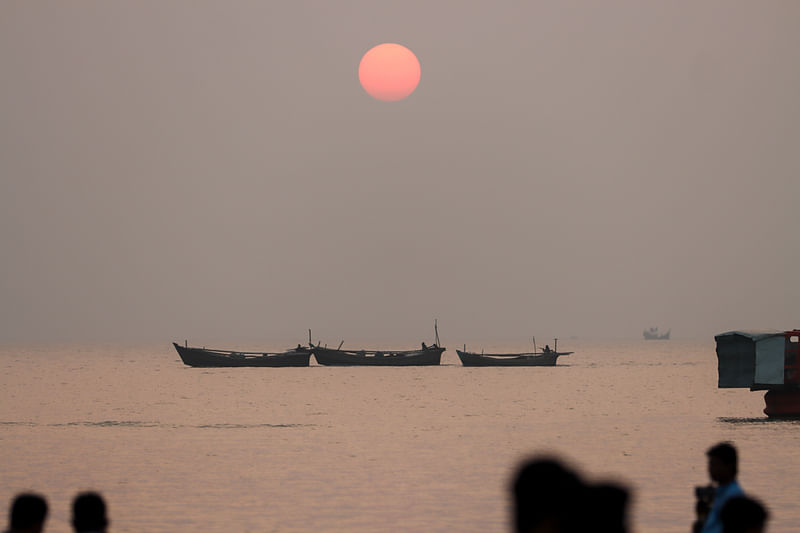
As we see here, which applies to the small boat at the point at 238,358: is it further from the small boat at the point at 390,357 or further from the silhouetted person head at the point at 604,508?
the silhouetted person head at the point at 604,508

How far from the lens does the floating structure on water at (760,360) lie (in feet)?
156

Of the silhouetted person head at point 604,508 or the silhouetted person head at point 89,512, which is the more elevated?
the silhouetted person head at point 604,508

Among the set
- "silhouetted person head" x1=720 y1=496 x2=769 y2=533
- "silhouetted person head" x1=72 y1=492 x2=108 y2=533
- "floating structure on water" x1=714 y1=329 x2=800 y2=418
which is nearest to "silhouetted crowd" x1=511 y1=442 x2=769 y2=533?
"silhouetted person head" x1=720 y1=496 x2=769 y2=533

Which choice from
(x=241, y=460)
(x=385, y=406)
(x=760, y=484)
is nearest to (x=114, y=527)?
Result: (x=241, y=460)

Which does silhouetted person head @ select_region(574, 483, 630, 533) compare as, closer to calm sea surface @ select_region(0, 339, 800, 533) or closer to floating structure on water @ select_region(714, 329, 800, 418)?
calm sea surface @ select_region(0, 339, 800, 533)

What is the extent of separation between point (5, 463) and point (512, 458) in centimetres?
1681

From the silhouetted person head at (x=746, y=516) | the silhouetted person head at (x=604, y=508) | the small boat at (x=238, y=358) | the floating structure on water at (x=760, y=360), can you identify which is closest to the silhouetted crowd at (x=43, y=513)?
the silhouetted person head at (x=746, y=516)

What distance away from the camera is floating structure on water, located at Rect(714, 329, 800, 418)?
4744 centimetres

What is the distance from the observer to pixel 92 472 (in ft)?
110

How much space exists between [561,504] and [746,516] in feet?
10.8

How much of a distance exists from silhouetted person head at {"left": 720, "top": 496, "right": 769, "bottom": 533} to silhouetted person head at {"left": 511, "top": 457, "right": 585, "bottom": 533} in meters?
3.24

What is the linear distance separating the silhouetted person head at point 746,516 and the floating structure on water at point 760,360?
42616 millimetres

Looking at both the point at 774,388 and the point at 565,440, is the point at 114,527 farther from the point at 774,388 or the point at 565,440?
the point at 774,388

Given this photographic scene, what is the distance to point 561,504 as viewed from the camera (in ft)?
12.7
